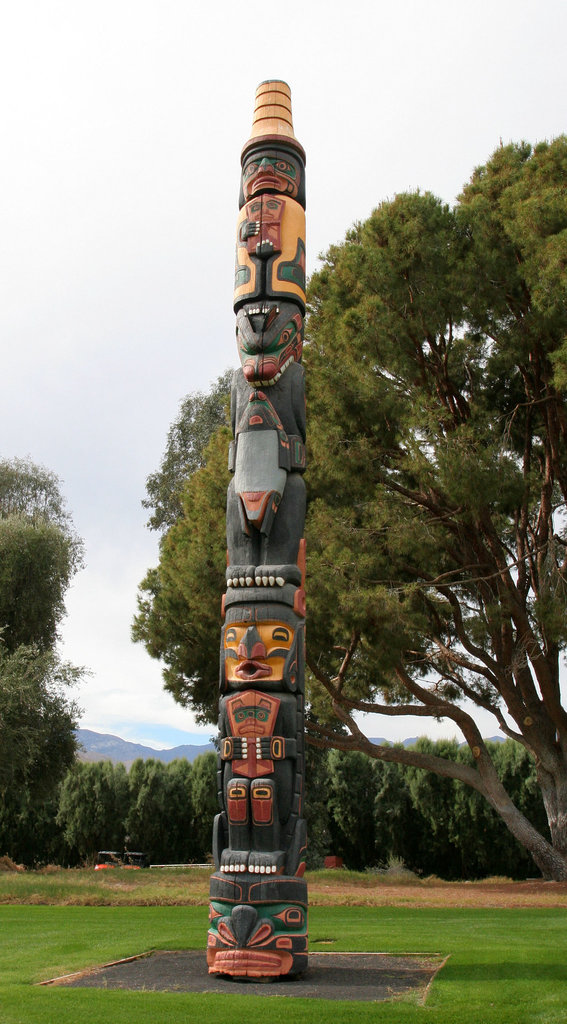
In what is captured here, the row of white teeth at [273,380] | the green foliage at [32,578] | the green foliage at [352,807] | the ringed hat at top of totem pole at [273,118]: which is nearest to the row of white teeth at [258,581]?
the row of white teeth at [273,380]

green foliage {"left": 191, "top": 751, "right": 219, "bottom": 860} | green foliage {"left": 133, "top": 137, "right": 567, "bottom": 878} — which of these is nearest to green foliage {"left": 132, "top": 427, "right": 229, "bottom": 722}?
green foliage {"left": 133, "top": 137, "right": 567, "bottom": 878}

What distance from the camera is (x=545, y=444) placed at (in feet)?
49.1

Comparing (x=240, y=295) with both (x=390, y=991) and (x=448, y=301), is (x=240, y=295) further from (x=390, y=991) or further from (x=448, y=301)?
(x=448, y=301)

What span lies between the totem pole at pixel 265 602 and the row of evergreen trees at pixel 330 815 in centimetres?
1512

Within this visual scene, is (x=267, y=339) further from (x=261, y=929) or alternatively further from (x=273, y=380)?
(x=261, y=929)

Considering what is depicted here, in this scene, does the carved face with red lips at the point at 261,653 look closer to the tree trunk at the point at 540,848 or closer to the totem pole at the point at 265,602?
the totem pole at the point at 265,602

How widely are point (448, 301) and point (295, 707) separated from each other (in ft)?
30.7

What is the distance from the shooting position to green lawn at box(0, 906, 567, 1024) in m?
4.94

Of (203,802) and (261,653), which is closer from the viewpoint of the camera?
(261,653)

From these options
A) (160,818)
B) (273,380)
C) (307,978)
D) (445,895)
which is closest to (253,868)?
(307,978)

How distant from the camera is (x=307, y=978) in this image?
624 centimetres

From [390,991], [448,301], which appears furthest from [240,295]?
[448,301]

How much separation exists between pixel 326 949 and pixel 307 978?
1.56m

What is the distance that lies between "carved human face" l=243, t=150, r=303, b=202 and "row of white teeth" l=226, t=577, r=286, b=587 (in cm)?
393
